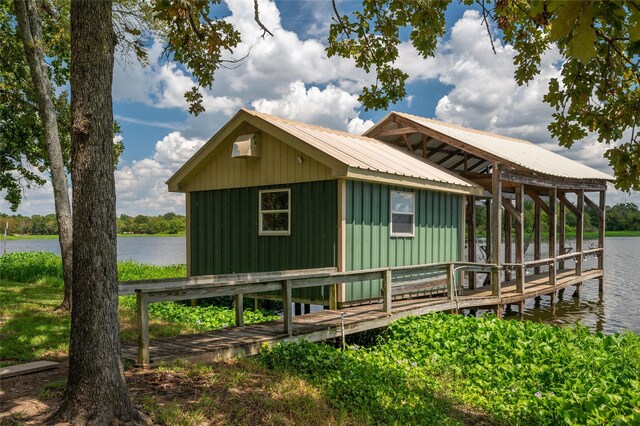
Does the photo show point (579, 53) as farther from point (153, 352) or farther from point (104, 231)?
point (153, 352)

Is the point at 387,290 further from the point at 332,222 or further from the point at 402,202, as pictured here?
the point at 402,202

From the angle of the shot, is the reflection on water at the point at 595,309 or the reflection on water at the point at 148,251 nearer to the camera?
the reflection on water at the point at 595,309

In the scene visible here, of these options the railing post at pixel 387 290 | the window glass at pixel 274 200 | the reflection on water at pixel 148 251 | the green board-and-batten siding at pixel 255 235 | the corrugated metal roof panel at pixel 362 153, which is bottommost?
the reflection on water at pixel 148 251

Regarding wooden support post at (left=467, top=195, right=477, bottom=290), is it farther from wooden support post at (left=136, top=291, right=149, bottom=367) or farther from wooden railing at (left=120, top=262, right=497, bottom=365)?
wooden support post at (left=136, top=291, right=149, bottom=367)

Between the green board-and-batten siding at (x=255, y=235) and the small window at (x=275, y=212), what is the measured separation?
0.12 metres

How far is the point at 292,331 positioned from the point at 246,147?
5244 millimetres

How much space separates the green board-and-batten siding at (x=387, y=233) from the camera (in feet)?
34.7

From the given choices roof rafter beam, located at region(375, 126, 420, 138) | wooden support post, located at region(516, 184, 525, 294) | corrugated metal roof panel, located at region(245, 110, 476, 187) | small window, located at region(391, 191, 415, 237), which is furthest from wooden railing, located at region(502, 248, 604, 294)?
roof rafter beam, located at region(375, 126, 420, 138)

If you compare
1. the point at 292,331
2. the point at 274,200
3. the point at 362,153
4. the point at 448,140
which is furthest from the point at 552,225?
the point at 292,331

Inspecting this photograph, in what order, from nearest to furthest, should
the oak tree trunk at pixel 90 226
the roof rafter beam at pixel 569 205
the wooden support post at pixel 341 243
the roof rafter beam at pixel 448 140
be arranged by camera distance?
the oak tree trunk at pixel 90 226 → the wooden support post at pixel 341 243 → the roof rafter beam at pixel 448 140 → the roof rafter beam at pixel 569 205

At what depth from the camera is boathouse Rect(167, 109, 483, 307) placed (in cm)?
1052

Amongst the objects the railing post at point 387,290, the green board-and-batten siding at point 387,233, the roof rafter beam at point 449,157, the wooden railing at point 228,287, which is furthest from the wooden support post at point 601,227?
the railing post at point 387,290

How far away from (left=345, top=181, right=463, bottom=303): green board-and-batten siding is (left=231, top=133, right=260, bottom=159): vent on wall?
264 centimetres

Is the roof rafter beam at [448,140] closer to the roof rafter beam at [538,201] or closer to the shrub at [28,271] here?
the roof rafter beam at [538,201]
